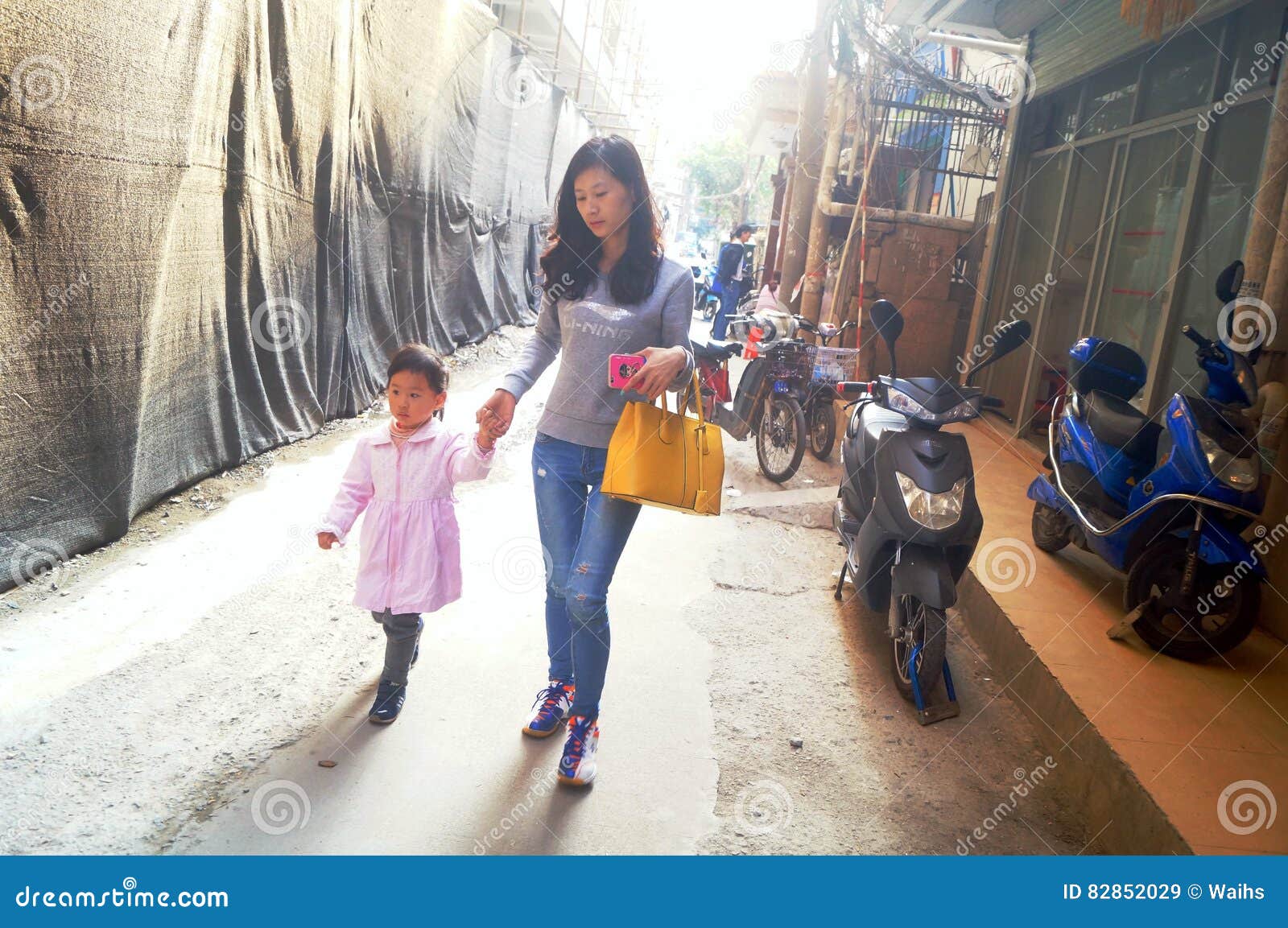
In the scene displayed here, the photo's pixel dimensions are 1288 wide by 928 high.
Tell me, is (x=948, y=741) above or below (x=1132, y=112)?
below

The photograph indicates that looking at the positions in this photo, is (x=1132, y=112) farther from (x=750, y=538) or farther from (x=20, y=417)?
(x=20, y=417)

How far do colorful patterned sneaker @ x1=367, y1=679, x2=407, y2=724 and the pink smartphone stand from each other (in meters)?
1.32

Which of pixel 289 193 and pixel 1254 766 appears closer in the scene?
pixel 1254 766

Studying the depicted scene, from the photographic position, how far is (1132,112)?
6.91 meters

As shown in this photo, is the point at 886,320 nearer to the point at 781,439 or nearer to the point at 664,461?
the point at 664,461

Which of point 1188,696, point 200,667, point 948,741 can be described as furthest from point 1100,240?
point 200,667

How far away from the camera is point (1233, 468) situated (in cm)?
367

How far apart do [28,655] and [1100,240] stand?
729 centimetres
